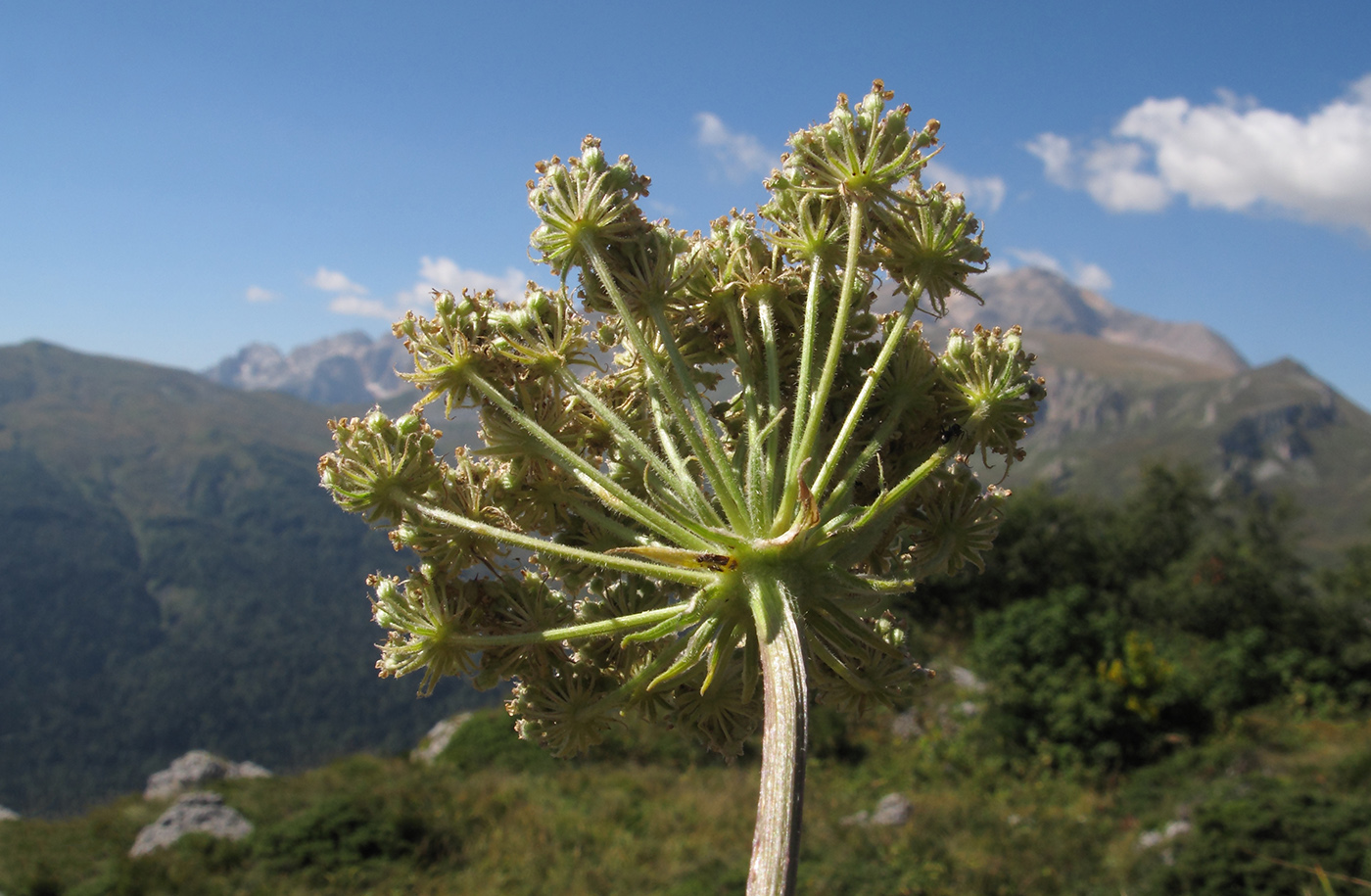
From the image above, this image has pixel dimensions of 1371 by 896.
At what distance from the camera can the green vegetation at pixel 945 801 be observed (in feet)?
64.3

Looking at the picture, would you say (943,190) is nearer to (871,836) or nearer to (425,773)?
(871,836)

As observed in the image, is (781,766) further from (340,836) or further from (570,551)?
(340,836)

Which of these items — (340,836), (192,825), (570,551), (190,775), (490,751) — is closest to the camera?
(570,551)

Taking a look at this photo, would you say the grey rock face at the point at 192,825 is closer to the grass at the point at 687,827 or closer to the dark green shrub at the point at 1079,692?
the grass at the point at 687,827

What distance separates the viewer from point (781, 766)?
1.88 meters

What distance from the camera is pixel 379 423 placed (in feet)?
8.80

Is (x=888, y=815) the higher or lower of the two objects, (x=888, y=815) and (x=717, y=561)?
the lower

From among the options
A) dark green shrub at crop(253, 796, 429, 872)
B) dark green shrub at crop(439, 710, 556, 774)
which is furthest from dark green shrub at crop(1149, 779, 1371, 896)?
dark green shrub at crop(439, 710, 556, 774)

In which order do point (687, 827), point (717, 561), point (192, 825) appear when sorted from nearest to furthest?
point (717, 561) → point (192, 825) → point (687, 827)

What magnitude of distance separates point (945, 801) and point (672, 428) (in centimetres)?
2883

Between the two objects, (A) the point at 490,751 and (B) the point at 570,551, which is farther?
(A) the point at 490,751

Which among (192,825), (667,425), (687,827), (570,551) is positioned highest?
(667,425)

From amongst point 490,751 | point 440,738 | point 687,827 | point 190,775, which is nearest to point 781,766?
point 687,827

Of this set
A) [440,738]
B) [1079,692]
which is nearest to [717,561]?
[1079,692]
